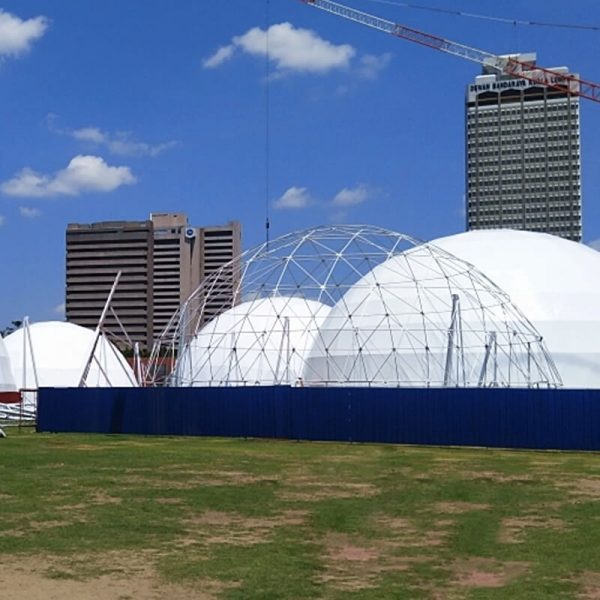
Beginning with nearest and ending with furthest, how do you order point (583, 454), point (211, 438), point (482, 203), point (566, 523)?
point (566, 523), point (583, 454), point (211, 438), point (482, 203)

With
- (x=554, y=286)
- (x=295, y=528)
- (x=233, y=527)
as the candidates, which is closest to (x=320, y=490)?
(x=295, y=528)

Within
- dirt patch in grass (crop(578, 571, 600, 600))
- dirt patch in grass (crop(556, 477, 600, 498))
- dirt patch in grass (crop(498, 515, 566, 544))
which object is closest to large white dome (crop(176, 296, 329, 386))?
dirt patch in grass (crop(556, 477, 600, 498))

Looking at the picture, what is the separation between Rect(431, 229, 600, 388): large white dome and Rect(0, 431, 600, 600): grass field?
16424 millimetres

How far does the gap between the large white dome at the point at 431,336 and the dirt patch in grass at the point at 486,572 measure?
26.2m

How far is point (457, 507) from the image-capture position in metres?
17.5

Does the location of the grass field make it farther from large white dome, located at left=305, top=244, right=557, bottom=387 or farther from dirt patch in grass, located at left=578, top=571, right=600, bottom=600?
large white dome, located at left=305, top=244, right=557, bottom=387

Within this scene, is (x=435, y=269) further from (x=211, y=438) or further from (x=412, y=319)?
(x=211, y=438)

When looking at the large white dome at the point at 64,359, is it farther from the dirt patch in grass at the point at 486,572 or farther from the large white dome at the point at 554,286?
the dirt patch in grass at the point at 486,572

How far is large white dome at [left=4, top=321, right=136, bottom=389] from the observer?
68.7 m

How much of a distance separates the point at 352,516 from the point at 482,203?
547 feet

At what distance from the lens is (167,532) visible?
14.2m

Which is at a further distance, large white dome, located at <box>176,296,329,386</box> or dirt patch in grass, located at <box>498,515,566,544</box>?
large white dome, located at <box>176,296,329,386</box>

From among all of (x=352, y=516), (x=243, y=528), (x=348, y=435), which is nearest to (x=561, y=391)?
(x=348, y=435)

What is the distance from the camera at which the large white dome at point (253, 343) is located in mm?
53344
